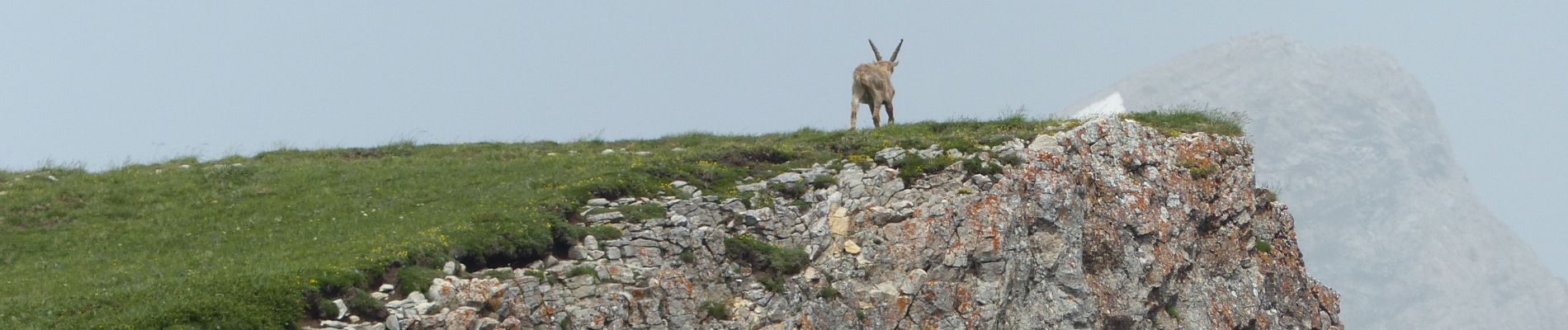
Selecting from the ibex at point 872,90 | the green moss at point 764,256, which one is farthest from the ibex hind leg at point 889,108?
the green moss at point 764,256

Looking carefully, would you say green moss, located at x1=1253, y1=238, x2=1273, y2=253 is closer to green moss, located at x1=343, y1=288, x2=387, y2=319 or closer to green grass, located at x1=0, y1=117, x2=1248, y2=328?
green grass, located at x1=0, y1=117, x2=1248, y2=328

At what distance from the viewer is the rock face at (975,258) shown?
2691 centimetres

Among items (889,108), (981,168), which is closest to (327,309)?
(981,168)

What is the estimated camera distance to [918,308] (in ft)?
95.4

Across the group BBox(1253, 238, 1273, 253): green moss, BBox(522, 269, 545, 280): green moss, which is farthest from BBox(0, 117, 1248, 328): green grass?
BBox(1253, 238, 1273, 253): green moss

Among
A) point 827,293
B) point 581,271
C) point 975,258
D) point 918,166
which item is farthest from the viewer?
point 918,166

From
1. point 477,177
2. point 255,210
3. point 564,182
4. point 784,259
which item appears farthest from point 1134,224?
point 255,210

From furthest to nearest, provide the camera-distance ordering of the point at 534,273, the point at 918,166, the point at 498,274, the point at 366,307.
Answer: the point at 918,166, the point at 534,273, the point at 498,274, the point at 366,307

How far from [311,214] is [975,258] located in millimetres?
13511

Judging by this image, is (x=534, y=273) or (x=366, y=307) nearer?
(x=366, y=307)

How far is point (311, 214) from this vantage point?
29547 millimetres

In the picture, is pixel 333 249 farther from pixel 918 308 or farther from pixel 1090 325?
pixel 1090 325

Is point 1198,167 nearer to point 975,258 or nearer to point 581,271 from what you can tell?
point 975,258

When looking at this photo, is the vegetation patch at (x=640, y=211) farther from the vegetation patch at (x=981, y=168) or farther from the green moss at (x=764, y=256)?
the vegetation patch at (x=981, y=168)
